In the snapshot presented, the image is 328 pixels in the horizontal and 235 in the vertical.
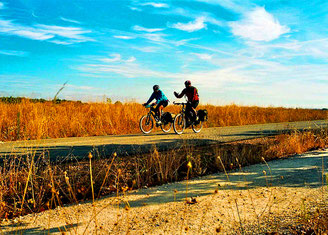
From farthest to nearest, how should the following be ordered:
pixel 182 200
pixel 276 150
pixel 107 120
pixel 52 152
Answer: pixel 107 120
pixel 276 150
pixel 52 152
pixel 182 200

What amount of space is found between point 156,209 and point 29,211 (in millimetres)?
1747

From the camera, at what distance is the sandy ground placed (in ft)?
9.52

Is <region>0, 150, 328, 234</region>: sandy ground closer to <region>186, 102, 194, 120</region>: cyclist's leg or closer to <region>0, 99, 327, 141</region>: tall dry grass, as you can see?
<region>0, 99, 327, 141</region>: tall dry grass

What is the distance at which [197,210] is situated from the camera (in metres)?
3.30

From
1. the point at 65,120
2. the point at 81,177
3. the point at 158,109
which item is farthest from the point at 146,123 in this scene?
the point at 81,177

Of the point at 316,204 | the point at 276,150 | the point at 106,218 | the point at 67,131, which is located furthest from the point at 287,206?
the point at 67,131

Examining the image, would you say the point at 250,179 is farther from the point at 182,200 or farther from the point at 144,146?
the point at 144,146

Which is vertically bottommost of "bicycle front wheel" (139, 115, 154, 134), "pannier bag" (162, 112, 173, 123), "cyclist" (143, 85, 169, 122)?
"bicycle front wheel" (139, 115, 154, 134)

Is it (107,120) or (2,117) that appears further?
(107,120)

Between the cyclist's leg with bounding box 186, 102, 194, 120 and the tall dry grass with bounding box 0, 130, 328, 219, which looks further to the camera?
the cyclist's leg with bounding box 186, 102, 194, 120

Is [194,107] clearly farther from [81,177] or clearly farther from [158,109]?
[81,177]

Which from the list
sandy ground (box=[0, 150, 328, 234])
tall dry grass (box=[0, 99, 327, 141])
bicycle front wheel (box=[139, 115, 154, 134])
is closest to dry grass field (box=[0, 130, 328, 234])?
sandy ground (box=[0, 150, 328, 234])

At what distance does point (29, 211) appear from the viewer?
12.2 ft

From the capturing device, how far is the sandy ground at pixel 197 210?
2.90 metres
